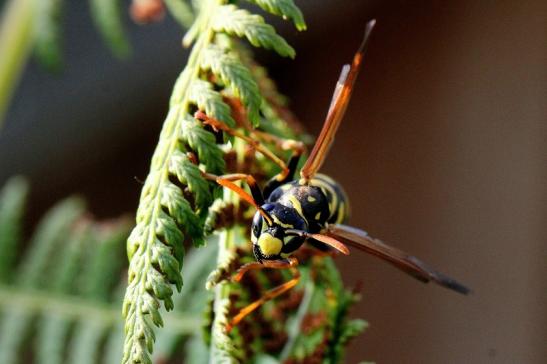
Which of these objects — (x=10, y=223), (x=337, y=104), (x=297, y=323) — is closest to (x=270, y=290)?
(x=297, y=323)

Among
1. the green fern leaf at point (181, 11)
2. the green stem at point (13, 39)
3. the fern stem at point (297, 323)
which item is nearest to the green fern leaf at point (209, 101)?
the fern stem at point (297, 323)

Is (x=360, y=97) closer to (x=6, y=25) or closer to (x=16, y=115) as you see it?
(x=16, y=115)

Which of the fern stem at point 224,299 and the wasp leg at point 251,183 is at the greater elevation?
the wasp leg at point 251,183

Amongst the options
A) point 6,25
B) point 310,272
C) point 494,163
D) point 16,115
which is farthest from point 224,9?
point 494,163

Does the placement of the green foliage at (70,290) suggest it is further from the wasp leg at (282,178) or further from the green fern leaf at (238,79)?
the green fern leaf at (238,79)

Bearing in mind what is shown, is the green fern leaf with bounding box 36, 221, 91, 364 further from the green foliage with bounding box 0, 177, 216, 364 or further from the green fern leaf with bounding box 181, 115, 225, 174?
the green fern leaf with bounding box 181, 115, 225, 174

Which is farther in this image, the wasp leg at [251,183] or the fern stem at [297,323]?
the fern stem at [297,323]

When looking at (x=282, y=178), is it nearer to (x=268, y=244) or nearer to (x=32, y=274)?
(x=268, y=244)

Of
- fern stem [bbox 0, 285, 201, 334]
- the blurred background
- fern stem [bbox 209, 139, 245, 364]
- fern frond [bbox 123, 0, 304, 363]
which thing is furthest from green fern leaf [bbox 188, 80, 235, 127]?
the blurred background
